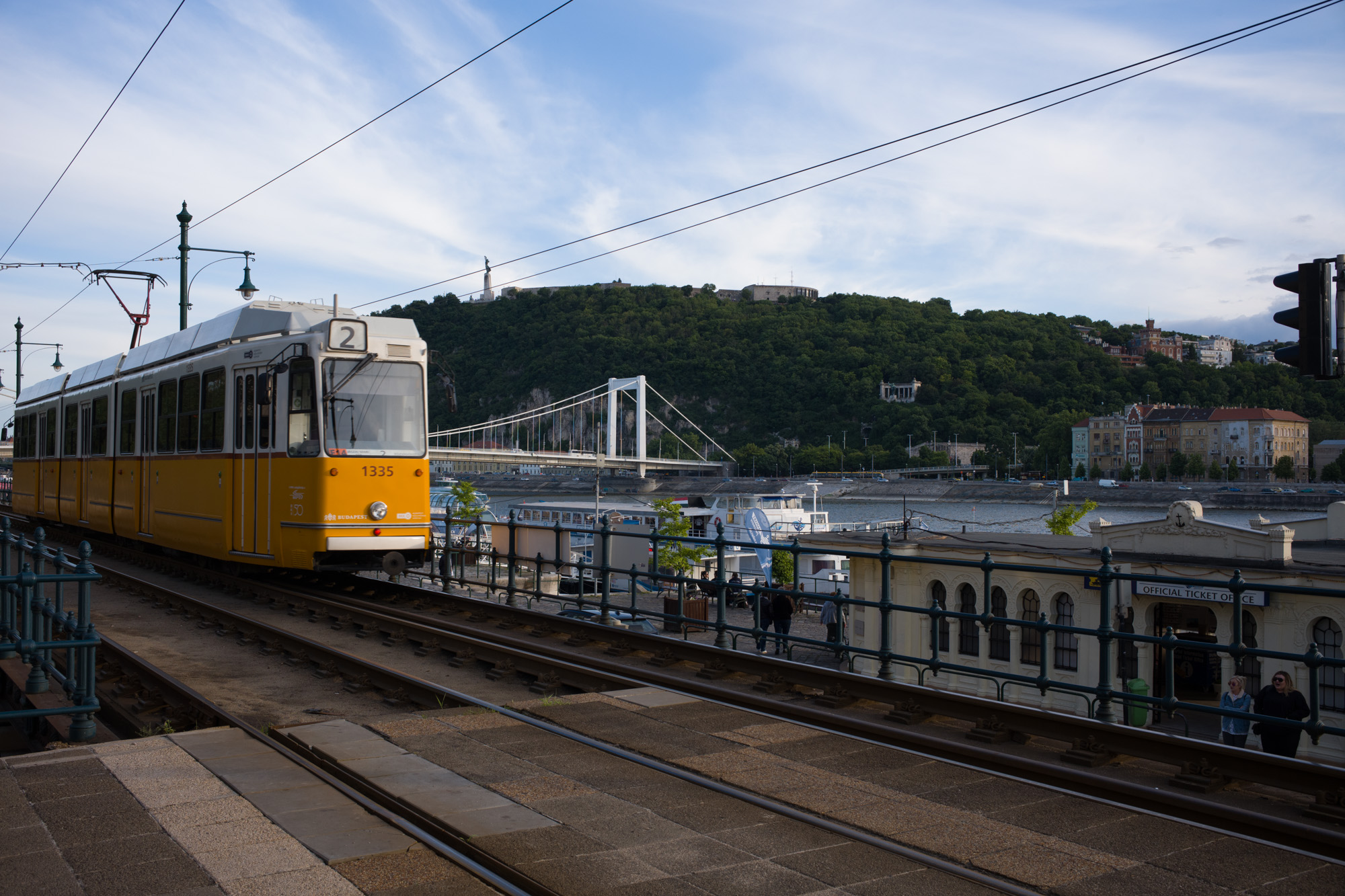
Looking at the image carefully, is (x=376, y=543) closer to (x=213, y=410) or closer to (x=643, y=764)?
(x=213, y=410)

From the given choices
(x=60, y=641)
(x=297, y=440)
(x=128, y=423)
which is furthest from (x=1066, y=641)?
(x=60, y=641)

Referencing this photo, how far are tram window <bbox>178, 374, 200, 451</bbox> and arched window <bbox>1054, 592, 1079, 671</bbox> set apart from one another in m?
13.4

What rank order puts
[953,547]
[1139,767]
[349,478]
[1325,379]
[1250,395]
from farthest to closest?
[1250,395] < [953,547] < [349,478] < [1325,379] < [1139,767]

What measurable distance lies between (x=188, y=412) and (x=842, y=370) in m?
127

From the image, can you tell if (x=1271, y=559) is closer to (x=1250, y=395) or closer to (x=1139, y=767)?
(x=1139, y=767)

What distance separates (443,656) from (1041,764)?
5.92 meters

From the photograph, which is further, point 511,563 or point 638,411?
point 638,411

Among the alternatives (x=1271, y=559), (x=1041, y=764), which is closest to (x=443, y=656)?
(x=1041, y=764)

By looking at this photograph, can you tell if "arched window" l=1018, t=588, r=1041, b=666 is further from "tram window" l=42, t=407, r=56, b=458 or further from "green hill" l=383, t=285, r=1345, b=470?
"green hill" l=383, t=285, r=1345, b=470

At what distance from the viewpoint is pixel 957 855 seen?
4148mm

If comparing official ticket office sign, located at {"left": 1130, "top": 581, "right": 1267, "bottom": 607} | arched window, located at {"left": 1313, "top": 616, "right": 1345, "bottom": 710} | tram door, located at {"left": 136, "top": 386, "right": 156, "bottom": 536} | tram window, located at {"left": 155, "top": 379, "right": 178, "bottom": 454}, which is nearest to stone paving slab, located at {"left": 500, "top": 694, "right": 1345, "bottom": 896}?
official ticket office sign, located at {"left": 1130, "top": 581, "right": 1267, "bottom": 607}

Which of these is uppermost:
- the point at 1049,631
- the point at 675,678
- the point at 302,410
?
the point at 302,410

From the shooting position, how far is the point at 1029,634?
1822 centimetres

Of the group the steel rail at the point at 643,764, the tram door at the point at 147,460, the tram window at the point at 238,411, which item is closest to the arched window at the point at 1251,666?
the steel rail at the point at 643,764
